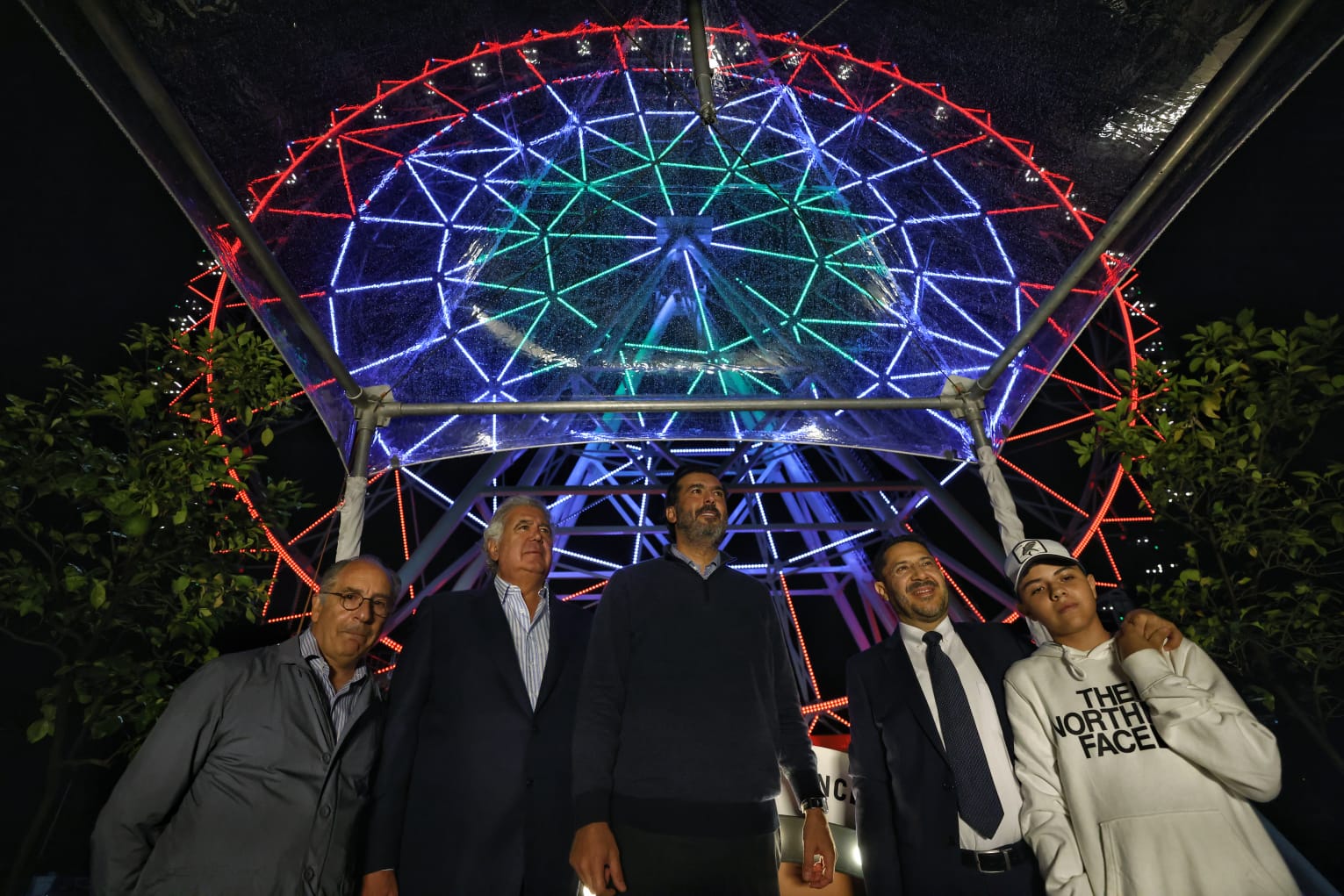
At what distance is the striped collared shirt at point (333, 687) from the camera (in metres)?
2.97

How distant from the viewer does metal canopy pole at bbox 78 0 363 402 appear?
269 cm

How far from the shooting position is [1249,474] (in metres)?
5.12

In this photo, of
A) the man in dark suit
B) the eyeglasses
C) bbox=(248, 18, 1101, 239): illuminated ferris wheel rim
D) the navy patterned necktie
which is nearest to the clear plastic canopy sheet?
bbox=(248, 18, 1101, 239): illuminated ferris wheel rim

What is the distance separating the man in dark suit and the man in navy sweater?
322 millimetres

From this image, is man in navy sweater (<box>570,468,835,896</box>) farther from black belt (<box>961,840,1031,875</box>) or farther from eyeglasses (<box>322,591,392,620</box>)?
eyeglasses (<box>322,591,392,620</box>)

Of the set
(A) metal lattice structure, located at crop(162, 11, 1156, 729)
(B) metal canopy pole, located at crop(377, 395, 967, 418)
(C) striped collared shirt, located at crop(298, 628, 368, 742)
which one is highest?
(A) metal lattice structure, located at crop(162, 11, 1156, 729)

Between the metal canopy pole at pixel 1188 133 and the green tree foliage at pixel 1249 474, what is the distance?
4.07ft

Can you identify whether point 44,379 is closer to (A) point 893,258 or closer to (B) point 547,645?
(B) point 547,645

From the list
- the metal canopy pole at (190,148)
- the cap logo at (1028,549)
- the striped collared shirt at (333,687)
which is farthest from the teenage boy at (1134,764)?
the metal canopy pole at (190,148)

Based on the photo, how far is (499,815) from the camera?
2.89m

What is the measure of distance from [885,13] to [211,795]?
18.1 feet

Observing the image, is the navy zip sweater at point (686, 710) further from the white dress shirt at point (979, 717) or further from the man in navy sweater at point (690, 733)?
the white dress shirt at point (979, 717)

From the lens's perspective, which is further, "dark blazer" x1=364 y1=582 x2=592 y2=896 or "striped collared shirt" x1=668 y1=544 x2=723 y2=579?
"striped collared shirt" x1=668 y1=544 x2=723 y2=579

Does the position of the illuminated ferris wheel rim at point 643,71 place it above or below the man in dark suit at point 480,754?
above
